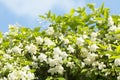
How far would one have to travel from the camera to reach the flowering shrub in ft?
18.4

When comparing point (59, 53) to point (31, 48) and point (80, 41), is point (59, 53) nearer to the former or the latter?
point (80, 41)

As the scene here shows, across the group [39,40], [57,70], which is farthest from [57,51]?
[39,40]

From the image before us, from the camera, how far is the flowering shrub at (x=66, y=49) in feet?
18.4

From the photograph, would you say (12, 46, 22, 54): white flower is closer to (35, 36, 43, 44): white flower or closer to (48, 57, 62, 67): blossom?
(35, 36, 43, 44): white flower

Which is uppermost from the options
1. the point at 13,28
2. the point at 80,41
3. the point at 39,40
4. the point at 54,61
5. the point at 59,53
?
the point at 13,28

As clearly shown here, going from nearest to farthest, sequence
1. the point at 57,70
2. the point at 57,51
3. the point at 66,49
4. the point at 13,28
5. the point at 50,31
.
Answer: the point at 57,70 → the point at 57,51 → the point at 66,49 → the point at 50,31 → the point at 13,28

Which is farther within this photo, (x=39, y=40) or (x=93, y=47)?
(x=39, y=40)

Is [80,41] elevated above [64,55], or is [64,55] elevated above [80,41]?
[80,41]

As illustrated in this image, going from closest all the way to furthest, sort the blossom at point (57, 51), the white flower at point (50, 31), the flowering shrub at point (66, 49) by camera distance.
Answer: the flowering shrub at point (66, 49) → the blossom at point (57, 51) → the white flower at point (50, 31)

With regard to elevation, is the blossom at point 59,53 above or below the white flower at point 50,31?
below

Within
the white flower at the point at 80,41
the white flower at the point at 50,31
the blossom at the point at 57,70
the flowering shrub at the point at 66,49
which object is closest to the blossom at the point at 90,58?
the flowering shrub at the point at 66,49

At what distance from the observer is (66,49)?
6.01 meters

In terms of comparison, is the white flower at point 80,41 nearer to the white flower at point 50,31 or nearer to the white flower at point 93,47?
the white flower at point 93,47

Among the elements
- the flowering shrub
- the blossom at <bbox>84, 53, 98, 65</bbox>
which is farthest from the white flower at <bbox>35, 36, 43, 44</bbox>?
the blossom at <bbox>84, 53, 98, 65</bbox>
